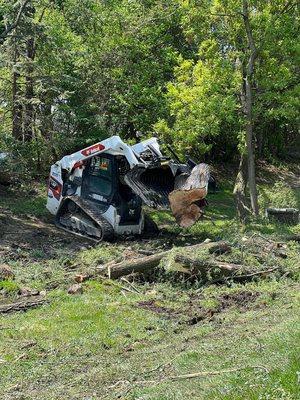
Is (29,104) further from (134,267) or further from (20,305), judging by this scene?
(20,305)

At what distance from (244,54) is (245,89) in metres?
1.24

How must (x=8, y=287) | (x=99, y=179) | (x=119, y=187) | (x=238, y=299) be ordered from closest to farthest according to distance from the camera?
(x=238, y=299)
(x=8, y=287)
(x=119, y=187)
(x=99, y=179)

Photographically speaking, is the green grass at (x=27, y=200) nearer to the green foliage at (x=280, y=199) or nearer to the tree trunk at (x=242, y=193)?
the tree trunk at (x=242, y=193)

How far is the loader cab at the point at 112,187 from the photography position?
1641 centimetres

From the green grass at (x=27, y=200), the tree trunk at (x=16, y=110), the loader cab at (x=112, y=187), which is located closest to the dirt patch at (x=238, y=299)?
the loader cab at (x=112, y=187)

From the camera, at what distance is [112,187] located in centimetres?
1653

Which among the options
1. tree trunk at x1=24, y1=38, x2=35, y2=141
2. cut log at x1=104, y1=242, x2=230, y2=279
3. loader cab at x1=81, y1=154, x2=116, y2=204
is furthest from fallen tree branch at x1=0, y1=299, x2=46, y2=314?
tree trunk at x1=24, y1=38, x2=35, y2=141

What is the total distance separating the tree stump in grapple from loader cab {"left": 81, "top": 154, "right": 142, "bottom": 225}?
1.69 metres

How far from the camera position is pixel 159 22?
2323cm

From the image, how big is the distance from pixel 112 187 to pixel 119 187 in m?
0.19

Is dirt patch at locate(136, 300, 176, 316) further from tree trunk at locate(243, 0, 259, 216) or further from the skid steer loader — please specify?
tree trunk at locate(243, 0, 259, 216)

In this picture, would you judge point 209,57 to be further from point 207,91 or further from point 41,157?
point 41,157

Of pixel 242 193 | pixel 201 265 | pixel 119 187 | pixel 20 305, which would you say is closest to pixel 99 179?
pixel 119 187

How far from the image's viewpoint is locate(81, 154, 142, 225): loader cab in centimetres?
1641
